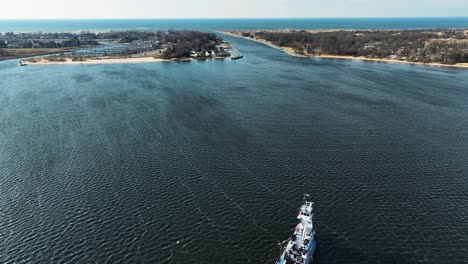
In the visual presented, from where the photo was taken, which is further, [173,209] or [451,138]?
[451,138]

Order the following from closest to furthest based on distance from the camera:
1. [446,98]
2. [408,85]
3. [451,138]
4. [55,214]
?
[55,214] → [451,138] → [446,98] → [408,85]

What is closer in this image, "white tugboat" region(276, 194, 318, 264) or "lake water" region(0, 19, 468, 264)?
"white tugboat" region(276, 194, 318, 264)

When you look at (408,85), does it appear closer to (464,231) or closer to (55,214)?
(464,231)

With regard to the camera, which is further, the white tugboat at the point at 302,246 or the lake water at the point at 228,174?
the lake water at the point at 228,174

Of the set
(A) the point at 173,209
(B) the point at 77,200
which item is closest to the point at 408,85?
(A) the point at 173,209
